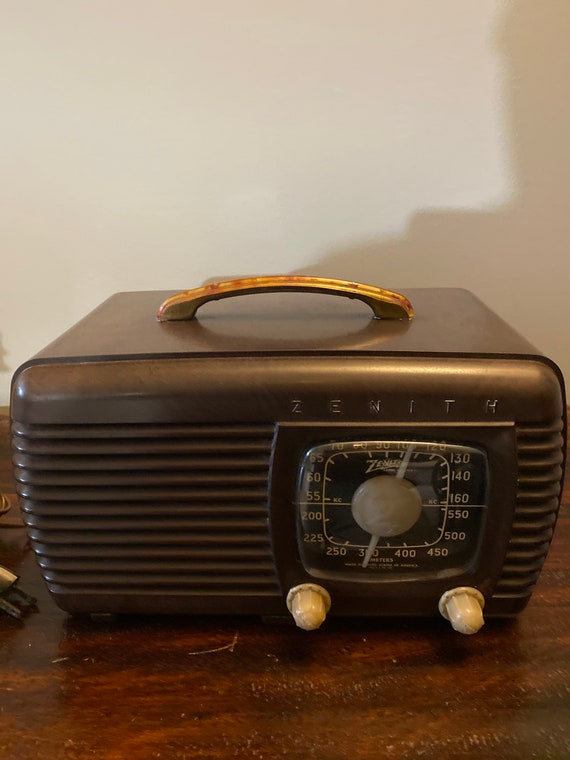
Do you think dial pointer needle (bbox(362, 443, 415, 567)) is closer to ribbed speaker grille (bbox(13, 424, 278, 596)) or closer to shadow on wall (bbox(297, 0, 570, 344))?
ribbed speaker grille (bbox(13, 424, 278, 596))

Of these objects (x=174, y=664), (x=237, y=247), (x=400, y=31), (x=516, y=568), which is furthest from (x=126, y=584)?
(x=400, y=31)

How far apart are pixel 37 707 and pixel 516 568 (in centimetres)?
38

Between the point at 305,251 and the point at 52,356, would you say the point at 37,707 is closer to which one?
the point at 52,356

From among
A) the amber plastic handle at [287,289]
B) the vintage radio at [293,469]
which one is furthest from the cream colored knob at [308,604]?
the amber plastic handle at [287,289]

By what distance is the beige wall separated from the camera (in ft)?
2.64

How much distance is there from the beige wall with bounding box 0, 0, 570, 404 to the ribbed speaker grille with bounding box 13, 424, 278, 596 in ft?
1.48

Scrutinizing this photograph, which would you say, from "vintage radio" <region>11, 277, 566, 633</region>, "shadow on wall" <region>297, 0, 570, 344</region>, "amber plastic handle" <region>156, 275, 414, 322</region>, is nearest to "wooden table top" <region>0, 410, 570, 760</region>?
"vintage radio" <region>11, 277, 566, 633</region>

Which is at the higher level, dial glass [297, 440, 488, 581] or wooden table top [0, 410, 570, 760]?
dial glass [297, 440, 488, 581]

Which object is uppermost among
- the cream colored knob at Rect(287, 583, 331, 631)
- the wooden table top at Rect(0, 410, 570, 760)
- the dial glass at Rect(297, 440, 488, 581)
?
the dial glass at Rect(297, 440, 488, 581)

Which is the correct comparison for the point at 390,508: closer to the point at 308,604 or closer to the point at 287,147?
the point at 308,604

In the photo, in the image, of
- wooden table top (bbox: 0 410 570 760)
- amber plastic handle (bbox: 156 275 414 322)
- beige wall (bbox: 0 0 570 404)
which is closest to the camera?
wooden table top (bbox: 0 410 570 760)

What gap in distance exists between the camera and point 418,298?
700mm

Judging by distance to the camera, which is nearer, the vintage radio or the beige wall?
the vintage radio

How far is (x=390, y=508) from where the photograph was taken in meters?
0.50
